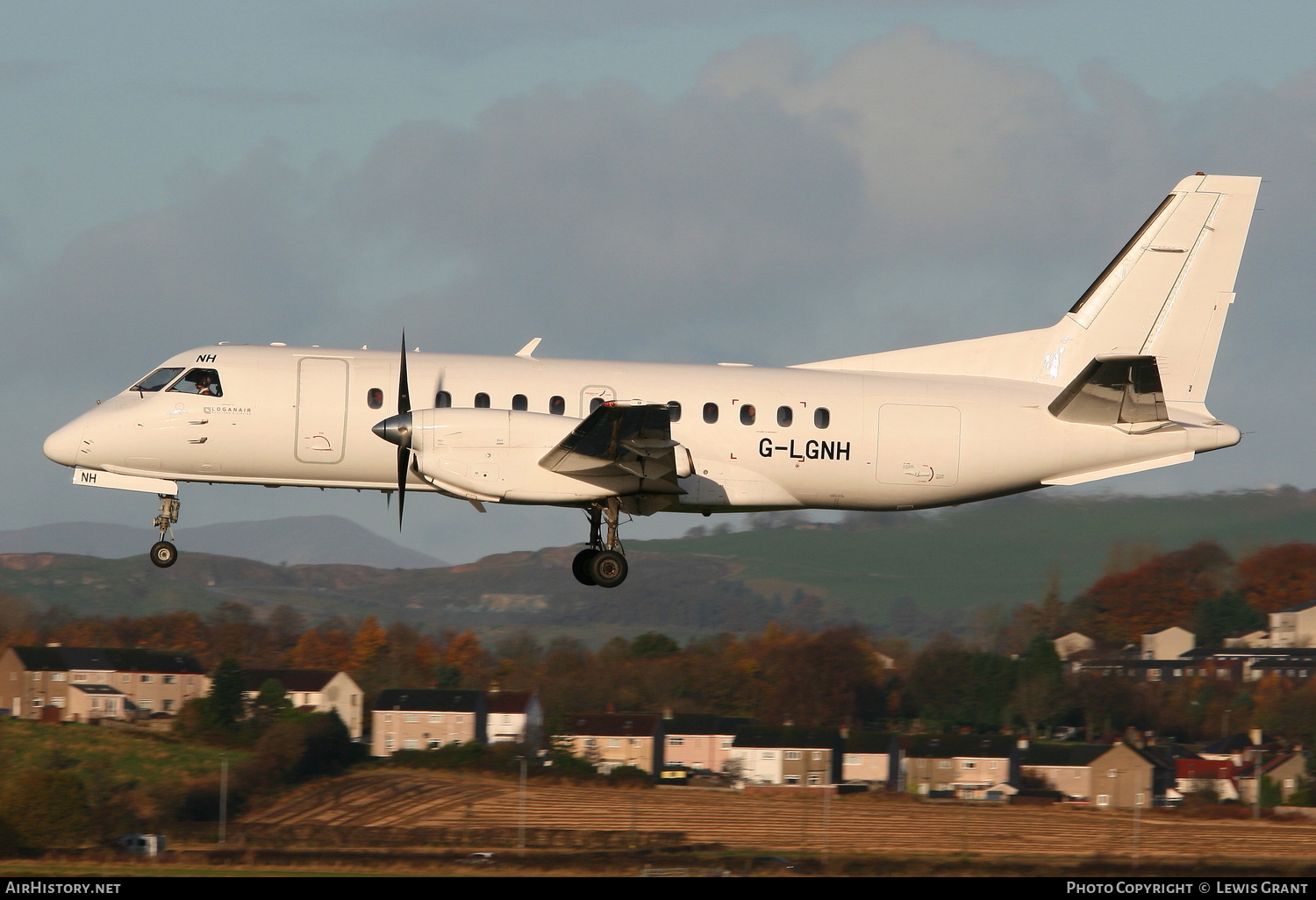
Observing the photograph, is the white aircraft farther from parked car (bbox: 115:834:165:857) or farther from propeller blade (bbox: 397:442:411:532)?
parked car (bbox: 115:834:165:857)

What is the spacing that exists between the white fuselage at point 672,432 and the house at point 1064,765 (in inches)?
585

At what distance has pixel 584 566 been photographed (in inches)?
709

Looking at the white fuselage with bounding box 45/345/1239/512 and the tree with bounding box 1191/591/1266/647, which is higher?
the white fuselage with bounding box 45/345/1239/512

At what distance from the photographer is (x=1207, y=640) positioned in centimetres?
3928

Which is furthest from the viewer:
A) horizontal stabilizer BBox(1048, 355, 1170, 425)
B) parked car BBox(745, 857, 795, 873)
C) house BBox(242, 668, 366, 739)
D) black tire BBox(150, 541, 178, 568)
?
house BBox(242, 668, 366, 739)

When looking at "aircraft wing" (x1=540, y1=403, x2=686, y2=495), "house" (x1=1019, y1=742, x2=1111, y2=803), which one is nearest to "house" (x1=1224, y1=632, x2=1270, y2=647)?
"house" (x1=1019, y1=742, x2=1111, y2=803)

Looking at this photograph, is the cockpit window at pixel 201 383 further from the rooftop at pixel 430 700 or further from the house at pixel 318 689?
the house at pixel 318 689

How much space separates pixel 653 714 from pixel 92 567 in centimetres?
2816

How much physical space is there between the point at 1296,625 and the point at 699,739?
16.8m

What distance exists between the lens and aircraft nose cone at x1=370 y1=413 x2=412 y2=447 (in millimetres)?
16406

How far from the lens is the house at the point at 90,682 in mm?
36312

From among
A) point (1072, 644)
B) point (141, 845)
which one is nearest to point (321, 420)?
point (141, 845)

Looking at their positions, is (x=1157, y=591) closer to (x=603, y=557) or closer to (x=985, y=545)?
(x=985, y=545)

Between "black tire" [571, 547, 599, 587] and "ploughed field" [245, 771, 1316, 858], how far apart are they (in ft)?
32.9
